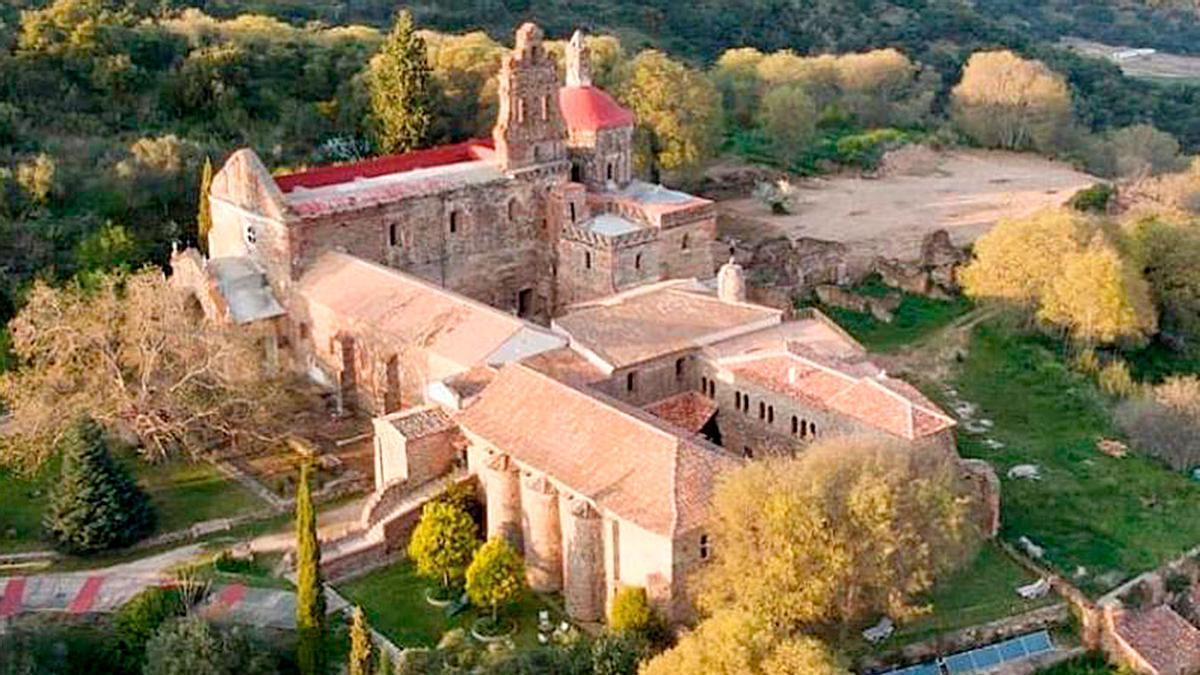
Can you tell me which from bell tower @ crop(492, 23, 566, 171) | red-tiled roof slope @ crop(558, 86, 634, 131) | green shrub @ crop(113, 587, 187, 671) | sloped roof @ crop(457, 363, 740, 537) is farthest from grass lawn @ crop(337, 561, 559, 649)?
red-tiled roof slope @ crop(558, 86, 634, 131)

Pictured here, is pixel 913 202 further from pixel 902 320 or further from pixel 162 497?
pixel 162 497

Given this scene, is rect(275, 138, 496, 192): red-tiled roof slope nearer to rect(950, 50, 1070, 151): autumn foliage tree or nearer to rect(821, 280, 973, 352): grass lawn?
rect(821, 280, 973, 352): grass lawn

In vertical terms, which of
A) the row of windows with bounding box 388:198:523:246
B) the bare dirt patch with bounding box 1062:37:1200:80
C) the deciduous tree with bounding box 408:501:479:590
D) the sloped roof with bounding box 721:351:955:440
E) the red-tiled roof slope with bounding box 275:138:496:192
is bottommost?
the bare dirt patch with bounding box 1062:37:1200:80

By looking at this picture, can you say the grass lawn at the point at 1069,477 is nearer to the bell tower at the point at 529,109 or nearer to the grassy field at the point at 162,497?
the bell tower at the point at 529,109

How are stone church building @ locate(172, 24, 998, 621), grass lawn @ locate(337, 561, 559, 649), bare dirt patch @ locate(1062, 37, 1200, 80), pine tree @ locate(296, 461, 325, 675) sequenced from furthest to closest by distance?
1. bare dirt patch @ locate(1062, 37, 1200, 80)
2. stone church building @ locate(172, 24, 998, 621)
3. grass lawn @ locate(337, 561, 559, 649)
4. pine tree @ locate(296, 461, 325, 675)

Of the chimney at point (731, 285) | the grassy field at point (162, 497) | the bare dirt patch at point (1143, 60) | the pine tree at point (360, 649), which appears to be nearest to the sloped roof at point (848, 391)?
the chimney at point (731, 285)

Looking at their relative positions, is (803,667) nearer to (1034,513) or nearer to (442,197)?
(1034,513)
